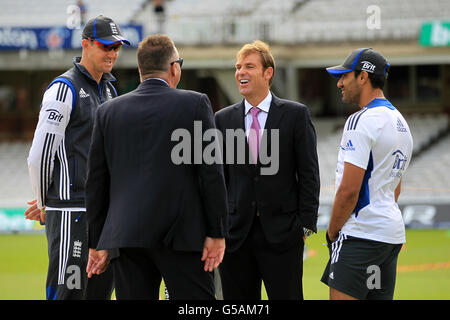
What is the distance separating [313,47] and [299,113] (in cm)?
1667

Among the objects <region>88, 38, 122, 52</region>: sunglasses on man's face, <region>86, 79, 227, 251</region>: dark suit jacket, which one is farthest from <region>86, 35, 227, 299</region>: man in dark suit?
<region>88, 38, 122, 52</region>: sunglasses on man's face

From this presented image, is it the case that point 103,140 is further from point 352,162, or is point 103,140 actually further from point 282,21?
point 282,21

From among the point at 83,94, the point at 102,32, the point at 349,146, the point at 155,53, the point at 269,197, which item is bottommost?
the point at 269,197

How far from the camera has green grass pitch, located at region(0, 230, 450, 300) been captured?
28.3 feet

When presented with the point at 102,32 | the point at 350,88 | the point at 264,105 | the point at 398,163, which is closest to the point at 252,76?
the point at 264,105

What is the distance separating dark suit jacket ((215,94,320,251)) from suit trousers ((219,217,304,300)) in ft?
0.21

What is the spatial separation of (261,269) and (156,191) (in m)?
1.30

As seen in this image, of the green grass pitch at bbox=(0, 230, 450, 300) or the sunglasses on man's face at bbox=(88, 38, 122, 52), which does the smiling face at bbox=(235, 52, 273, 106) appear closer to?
the sunglasses on man's face at bbox=(88, 38, 122, 52)

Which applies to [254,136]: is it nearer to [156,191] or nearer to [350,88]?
[350,88]

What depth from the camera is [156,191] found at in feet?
12.0

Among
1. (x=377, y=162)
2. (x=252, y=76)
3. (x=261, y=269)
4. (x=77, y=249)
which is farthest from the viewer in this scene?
(x=252, y=76)

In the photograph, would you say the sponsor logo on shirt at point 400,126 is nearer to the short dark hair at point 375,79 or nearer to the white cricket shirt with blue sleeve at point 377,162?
the white cricket shirt with blue sleeve at point 377,162

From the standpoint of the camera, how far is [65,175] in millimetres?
4531

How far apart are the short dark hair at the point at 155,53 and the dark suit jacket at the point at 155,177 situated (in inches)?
4.7
